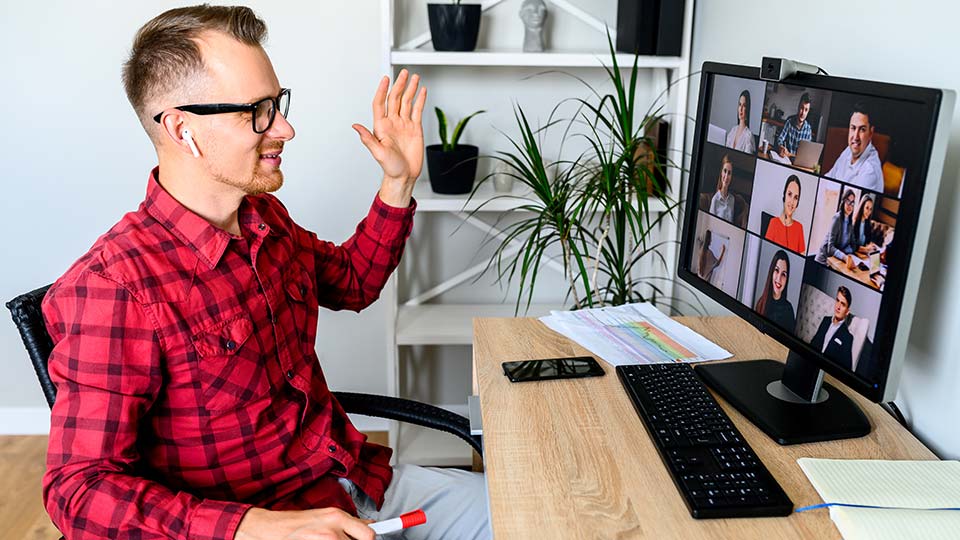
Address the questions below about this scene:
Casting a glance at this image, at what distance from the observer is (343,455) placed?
4.79 ft

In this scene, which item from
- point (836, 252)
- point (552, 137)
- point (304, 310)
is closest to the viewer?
point (836, 252)

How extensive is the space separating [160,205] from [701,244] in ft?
2.90

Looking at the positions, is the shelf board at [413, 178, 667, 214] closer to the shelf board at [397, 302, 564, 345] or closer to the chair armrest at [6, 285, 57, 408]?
the shelf board at [397, 302, 564, 345]

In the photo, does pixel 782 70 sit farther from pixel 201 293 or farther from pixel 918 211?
pixel 201 293

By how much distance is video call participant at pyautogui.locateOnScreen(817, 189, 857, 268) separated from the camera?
3.62 feet

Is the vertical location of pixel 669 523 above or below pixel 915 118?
below

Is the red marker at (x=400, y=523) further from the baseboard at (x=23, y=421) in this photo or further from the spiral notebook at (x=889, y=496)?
the baseboard at (x=23, y=421)

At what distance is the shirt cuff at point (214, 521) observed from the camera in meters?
1.16

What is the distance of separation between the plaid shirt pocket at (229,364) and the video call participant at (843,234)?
857mm

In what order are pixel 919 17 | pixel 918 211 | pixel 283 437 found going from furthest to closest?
pixel 283 437 < pixel 919 17 < pixel 918 211

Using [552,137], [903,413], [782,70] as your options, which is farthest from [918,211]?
[552,137]

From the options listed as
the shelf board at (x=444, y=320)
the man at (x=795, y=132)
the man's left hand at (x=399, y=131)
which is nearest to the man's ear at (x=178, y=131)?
the man's left hand at (x=399, y=131)

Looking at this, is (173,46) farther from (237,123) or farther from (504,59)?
(504,59)

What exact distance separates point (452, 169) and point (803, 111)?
1.30m
